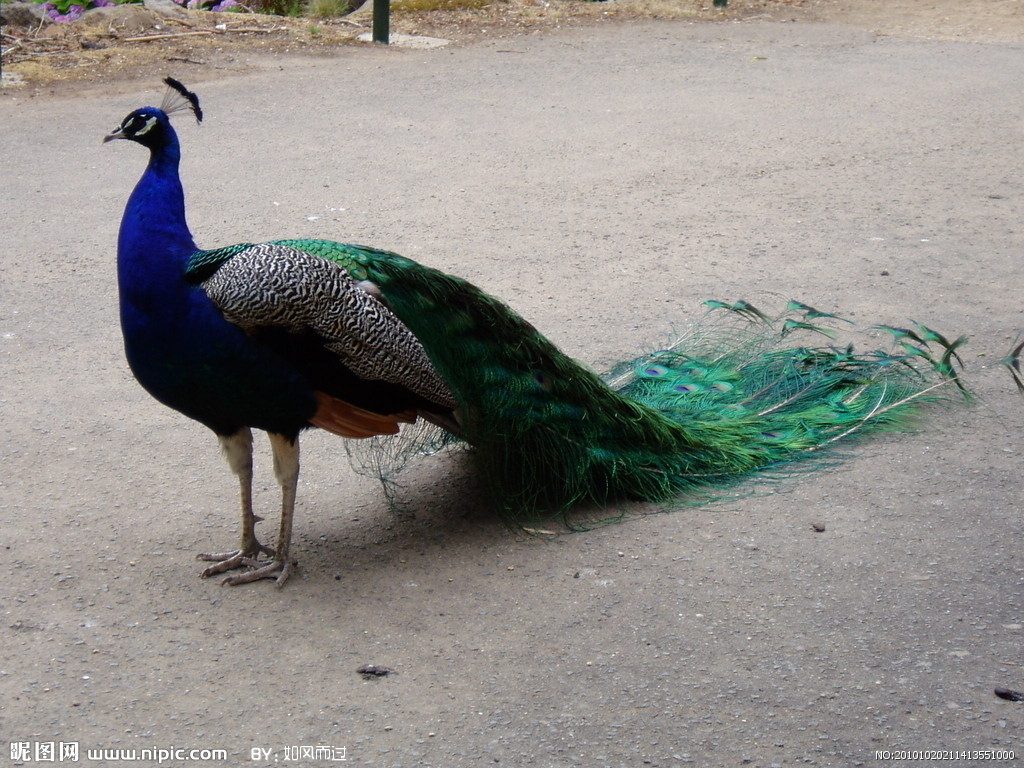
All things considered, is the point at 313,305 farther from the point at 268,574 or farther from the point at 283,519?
the point at 268,574

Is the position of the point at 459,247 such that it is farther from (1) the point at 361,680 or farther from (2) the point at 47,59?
(2) the point at 47,59

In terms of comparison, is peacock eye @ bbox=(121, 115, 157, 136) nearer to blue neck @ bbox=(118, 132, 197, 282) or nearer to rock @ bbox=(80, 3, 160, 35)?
blue neck @ bbox=(118, 132, 197, 282)

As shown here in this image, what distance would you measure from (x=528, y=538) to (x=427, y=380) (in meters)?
0.67

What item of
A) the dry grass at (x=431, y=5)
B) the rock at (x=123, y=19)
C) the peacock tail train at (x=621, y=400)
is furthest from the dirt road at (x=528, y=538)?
the dry grass at (x=431, y=5)

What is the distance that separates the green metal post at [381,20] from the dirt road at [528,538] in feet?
7.90

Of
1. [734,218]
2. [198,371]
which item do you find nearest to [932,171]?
[734,218]

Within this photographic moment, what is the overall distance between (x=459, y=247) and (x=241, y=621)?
316 cm

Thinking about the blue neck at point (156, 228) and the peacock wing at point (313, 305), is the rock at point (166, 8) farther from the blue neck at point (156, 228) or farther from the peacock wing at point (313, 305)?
the peacock wing at point (313, 305)

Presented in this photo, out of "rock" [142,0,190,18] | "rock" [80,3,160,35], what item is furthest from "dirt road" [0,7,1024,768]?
"rock" [142,0,190,18]

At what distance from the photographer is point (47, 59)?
895 cm

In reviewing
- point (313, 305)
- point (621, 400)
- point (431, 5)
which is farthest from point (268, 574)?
point (431, 5)

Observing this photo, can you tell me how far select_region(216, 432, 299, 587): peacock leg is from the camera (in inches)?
131

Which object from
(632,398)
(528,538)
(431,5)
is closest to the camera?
(528,538)

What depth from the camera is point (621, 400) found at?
375 centimetres
